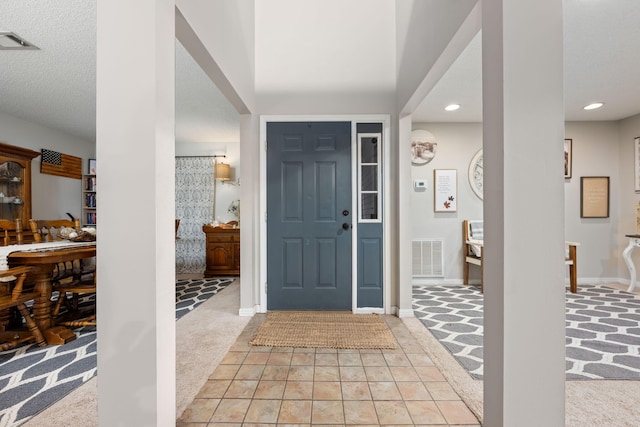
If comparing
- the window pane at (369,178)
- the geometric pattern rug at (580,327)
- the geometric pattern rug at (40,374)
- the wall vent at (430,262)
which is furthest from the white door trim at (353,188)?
the geometric pattern rug at (40,374)

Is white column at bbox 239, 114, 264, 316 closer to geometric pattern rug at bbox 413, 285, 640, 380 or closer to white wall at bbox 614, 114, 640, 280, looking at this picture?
geometric pattern rug at bbox 413, 285, 640, 380

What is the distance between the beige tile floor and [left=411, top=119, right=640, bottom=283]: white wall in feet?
8.17

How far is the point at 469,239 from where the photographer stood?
14.0 ft

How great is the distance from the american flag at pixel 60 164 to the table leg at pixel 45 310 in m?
3.48

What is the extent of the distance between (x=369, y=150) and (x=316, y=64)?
109cm

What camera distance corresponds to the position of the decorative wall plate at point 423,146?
4.40m

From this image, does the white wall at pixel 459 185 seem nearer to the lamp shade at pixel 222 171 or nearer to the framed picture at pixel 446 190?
the framed picture at pixel 446 190

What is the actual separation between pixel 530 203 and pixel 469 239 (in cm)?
339

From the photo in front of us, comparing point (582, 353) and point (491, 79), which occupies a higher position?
point (491, 79)

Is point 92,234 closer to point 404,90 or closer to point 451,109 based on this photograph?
point 404,90

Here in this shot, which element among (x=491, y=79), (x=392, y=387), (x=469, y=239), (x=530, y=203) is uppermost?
(x=491, y=79)

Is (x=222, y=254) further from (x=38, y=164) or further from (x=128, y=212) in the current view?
(x=128, y=212)

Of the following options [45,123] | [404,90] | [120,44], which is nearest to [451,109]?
[404,90]

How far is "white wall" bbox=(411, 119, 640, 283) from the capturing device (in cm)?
437
